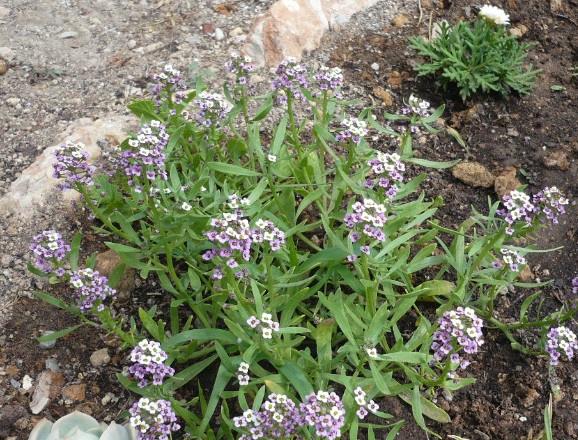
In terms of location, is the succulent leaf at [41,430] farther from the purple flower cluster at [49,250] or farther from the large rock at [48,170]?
the large rock at [48,170]

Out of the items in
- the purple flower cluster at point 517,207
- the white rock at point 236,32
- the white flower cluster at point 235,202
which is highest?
the white flower cluster at point 235,202

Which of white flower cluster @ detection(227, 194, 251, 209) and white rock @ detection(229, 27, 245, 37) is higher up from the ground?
white flower cluster @ detection(227, 194, 251, 209)

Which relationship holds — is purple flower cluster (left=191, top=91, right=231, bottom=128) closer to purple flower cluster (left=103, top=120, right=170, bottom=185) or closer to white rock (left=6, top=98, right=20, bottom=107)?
purple flower cluster (left=103, top=120, right=170, bottom=185)

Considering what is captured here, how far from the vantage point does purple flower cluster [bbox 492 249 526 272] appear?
341 cm

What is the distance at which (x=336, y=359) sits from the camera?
3279 mm

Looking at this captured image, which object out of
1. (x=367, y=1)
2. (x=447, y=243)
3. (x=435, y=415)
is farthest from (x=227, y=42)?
(x=435, y=415)

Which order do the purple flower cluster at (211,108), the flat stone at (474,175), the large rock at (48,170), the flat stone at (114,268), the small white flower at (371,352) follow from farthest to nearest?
the flat stone at (474,175)
the large rock at (48,170)
the flat stone at (114,268)
the purple flower cluster at (211,108)
the small white flower at (371,352)

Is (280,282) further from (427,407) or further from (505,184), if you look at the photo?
(505,184)

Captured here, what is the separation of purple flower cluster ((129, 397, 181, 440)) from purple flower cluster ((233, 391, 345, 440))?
0.33m

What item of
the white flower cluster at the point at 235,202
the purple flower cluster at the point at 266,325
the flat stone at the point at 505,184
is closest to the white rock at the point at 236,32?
the flat stone at the point at 505,184

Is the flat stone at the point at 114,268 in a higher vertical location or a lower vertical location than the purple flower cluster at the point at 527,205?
lower

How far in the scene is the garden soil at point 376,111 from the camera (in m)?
3.57

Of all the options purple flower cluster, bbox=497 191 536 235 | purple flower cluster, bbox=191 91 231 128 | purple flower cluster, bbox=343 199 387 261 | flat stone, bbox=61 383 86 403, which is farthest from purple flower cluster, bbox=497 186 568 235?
flat stone, bbox=61 383 86 403

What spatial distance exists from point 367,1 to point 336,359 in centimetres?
380
